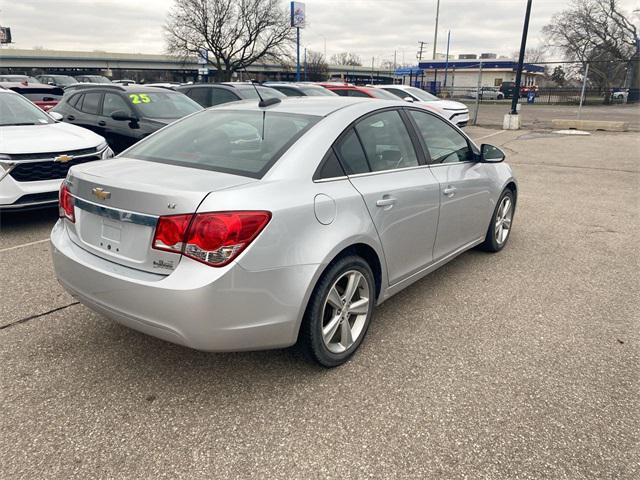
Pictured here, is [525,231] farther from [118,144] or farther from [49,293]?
[118,144]

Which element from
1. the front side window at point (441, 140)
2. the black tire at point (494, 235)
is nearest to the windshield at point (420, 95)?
the black tire at point (494, 235)

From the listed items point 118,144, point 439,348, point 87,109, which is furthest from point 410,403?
point 87,109

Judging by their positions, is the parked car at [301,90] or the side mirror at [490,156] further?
the parked car at [301,90]

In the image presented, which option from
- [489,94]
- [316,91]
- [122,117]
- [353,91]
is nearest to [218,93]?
[316,91]

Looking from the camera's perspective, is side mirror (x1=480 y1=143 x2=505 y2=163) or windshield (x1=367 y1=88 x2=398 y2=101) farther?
windshield (x1=367 y1=88 x2=398 y2=101)

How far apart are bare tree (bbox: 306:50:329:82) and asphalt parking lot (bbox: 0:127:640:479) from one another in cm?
6950

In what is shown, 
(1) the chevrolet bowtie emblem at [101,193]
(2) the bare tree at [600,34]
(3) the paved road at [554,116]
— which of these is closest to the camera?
(1) the chevrolet bowtie emblem at [101,193]

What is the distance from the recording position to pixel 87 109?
8688 mm

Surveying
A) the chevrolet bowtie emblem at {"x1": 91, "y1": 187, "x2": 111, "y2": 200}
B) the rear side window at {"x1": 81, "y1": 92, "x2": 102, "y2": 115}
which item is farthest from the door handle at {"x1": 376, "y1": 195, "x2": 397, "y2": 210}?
the rear side window at {"x1": 81, "y1": 92, "x2": 102, "y2": 115}

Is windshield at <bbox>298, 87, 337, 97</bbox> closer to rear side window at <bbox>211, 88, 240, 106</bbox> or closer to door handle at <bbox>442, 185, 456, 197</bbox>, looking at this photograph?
rear side window at <bbox>211, 88, 240, 106</bbox>

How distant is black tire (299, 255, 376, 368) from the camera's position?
2.68 m

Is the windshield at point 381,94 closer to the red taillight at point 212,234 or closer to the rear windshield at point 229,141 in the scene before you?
the rear windshield at point 229,141

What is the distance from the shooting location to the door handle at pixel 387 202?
3.09 m

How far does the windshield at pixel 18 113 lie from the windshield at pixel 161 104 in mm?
1578
